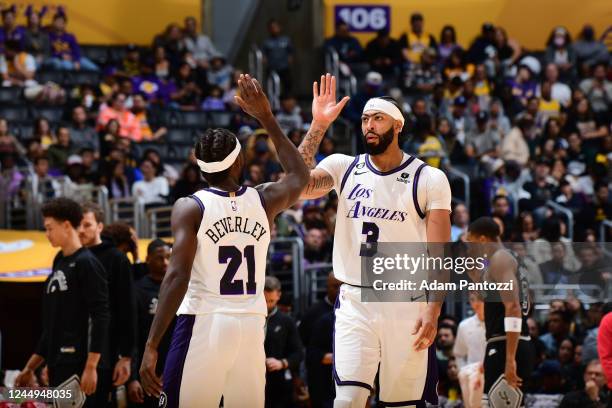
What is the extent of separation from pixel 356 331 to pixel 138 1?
672 inches

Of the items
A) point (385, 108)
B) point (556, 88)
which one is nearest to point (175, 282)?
point (385, 108)

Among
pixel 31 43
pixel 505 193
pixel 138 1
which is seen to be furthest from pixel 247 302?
pixel 138 1

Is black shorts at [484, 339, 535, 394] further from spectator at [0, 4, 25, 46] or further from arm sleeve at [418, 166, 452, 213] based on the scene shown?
spectator at [0, 4, 25, 46]

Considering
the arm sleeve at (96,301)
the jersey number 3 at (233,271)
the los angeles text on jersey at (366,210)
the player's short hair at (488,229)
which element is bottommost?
the arm sleeve at (96,301)

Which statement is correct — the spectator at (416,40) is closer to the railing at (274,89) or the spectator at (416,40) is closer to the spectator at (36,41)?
the railing at (274,89)

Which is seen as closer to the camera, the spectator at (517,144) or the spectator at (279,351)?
the spectator at (279,351)

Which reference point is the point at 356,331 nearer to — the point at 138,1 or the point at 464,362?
the point at 464,362

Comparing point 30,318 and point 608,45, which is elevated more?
point 608,45

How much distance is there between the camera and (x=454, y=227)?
51.8 ft

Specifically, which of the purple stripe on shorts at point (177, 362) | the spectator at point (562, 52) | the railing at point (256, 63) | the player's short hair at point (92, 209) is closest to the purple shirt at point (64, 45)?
the railing at point (256, 63)

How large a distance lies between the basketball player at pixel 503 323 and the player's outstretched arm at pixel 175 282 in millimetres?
3215

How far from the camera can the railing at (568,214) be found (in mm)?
16781

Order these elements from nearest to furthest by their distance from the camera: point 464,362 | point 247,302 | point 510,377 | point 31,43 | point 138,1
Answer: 1. point 247,302
2. point 510,377
3. point 464,362
4. point 31,43
5. point 138,1

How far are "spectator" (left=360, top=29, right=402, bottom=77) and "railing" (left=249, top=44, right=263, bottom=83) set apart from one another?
2.02 m
